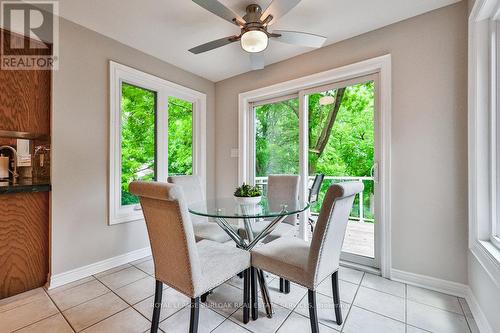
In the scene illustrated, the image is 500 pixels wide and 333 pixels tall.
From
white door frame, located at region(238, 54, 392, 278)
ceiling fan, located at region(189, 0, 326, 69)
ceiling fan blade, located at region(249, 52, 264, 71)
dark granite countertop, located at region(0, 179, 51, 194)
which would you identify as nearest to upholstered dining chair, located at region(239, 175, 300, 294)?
white door frame, located at region(238, 54, 392, 278)

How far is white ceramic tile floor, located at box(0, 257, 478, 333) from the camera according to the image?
1.57 m

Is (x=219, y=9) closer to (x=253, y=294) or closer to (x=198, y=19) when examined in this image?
(x=198, y=19)

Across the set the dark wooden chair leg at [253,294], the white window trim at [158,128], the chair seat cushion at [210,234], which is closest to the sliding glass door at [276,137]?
the white window trim at [158,128]

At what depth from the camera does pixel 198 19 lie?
85.4 inches

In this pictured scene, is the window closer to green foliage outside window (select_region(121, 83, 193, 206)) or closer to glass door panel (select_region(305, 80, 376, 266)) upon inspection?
glass door panel (select_region(305, 80, 376, 266))

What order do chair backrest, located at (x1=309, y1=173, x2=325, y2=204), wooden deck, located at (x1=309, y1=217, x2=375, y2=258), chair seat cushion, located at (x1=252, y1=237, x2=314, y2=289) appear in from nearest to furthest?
1. chair seat cushion, located at (x1=252, y1=237, x2=314, y2=289)
2. wooden deck, located at (x1=309, y1=217, x2=375, y2=258)
3. chair backrest, located at (x1=309, y1=173, x2=325, y2=204)

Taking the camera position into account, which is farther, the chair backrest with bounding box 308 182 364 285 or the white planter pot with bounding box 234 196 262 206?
the white planter pot with bounding box 234 196 262 206

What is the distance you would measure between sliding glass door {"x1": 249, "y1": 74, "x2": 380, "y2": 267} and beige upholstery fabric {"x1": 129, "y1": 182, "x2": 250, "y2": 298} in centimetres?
174

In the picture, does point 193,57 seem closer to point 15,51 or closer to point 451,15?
point 15,51

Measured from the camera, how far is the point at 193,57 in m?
2.95

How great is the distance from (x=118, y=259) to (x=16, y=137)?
1591 mm

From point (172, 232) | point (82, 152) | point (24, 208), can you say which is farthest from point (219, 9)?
point (24, 208)

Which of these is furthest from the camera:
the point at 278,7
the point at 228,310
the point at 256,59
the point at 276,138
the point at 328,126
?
the point at 276,138

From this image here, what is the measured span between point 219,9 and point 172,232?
5.08 ft
